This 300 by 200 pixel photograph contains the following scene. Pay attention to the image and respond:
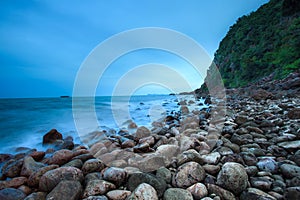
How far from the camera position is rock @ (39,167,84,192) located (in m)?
1.54

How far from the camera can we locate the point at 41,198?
1383 mm

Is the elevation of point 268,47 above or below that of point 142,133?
above

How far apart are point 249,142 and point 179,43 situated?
13.2 ft

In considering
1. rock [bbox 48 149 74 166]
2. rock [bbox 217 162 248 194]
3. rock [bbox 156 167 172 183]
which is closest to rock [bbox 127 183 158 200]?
rock [bbox 156 167 172 183]

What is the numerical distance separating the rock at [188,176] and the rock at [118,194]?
49cm

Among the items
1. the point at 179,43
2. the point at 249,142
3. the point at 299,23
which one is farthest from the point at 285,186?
the point at 299,23

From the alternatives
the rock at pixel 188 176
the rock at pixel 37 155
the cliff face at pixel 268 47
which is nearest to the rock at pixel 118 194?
the rock at pixel 188 176

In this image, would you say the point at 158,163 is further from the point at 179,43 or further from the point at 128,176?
the point at 179,43

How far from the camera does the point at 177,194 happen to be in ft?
4.24

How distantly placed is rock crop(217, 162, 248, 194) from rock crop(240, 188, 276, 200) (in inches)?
1.9

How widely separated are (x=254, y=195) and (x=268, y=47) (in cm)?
2397

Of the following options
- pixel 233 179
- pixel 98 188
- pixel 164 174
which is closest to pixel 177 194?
pixel 164 174

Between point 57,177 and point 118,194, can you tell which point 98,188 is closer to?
point 118,194

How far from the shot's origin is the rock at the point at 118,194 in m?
1.31
